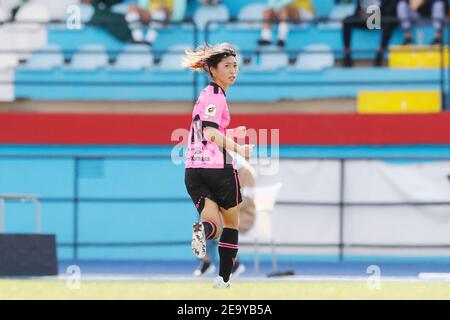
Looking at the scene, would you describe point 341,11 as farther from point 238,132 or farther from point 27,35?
point 238,132

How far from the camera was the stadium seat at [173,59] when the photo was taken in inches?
706

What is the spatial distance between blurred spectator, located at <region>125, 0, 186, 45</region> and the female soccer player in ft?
26.0

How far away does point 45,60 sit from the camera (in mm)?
18531

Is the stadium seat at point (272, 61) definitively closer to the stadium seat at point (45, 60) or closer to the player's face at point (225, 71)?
the stadium seat at point (45, 60)

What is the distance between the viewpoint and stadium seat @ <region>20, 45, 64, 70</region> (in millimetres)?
18312

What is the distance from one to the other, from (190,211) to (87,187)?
146 centimetres

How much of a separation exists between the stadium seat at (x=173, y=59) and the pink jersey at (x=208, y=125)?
740 centimetres

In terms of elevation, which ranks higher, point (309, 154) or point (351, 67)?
point (351, 67)

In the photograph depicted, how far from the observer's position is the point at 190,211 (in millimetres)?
15969

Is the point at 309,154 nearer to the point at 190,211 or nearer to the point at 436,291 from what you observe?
the point at 190,211

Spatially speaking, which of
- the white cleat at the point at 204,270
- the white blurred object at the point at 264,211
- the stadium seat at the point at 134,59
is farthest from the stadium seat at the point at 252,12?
the white cleat at the point at 204,270

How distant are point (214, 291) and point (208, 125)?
1540 millimetres

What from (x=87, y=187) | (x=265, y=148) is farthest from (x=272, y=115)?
(x=87, y=187)

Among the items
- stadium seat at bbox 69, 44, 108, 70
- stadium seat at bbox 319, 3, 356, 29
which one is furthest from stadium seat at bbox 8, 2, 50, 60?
stadium seat at bbox 319, 3, 356, 29
